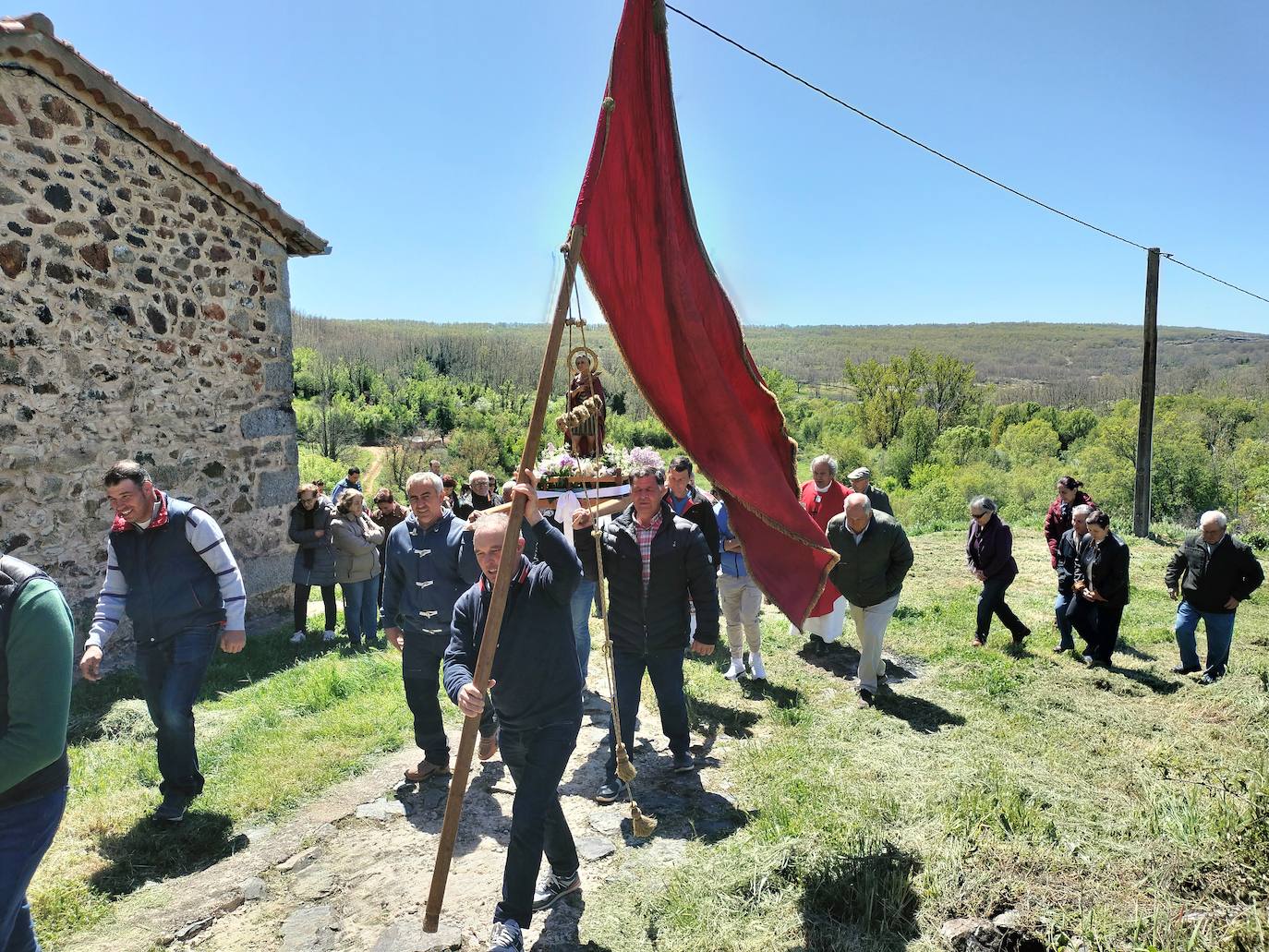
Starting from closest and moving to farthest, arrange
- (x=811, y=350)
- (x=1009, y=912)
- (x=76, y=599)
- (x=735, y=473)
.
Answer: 1. (x=1009, y=912)
2. (x=735, y=473)
3. (x=76, y=599)
4. (x=811, y=350)

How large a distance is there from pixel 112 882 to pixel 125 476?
2.24 metres

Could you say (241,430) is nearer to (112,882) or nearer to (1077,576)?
(112,882)

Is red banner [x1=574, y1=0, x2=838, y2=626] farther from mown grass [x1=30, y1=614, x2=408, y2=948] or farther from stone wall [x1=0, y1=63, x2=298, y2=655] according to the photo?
stone wall [x1=0, y1=63, x2=298, y2=655]

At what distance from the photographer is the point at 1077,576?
26.6ft

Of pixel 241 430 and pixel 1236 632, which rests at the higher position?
pixel 241 430

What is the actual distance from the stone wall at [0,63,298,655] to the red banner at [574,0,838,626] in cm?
648

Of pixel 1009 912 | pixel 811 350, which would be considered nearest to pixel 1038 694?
pixel 1009 912

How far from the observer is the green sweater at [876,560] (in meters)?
6.79

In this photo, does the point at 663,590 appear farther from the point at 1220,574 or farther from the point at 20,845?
the point at 1220,574

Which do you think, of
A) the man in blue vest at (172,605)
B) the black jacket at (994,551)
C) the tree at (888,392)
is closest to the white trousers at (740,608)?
the black jacket at (994,551)

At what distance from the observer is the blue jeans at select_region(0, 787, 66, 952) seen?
2.57 metres

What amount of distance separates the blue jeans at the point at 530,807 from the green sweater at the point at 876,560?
12.5ft

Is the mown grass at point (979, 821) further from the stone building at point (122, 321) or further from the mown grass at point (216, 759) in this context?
the stone building at point (122, 321)

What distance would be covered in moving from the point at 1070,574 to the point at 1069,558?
0.59 feet
